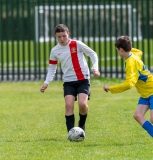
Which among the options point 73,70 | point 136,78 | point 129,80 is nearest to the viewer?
point 129,80

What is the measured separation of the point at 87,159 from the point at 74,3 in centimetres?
1193

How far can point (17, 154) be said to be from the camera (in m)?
8.09

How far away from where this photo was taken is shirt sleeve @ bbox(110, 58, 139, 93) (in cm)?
852

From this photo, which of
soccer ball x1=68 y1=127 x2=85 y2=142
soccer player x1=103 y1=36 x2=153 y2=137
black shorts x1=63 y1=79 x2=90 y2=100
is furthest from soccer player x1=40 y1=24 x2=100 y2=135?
soccer player x1=103 y1=36 x2=153 y2=137

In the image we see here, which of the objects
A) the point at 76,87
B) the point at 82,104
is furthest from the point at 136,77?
the point at 76,87

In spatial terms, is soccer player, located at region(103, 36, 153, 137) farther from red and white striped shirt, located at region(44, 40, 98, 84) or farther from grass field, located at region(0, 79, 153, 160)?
red and white striped shirt, located at region(44, 40, 98, 84)

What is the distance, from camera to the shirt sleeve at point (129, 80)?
852 centimetres

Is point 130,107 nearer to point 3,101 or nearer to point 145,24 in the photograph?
point 3,101

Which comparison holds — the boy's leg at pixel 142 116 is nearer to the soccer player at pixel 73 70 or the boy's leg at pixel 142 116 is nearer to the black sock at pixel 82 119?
the soccer player at pixel 73 70

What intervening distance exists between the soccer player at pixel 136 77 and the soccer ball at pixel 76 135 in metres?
0.77

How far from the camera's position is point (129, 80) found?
853 cm

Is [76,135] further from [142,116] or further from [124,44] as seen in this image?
[124,44]

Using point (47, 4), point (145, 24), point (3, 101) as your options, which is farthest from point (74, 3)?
point (3, 101)

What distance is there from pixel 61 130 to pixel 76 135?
1.19 m
